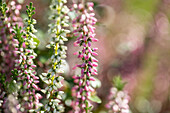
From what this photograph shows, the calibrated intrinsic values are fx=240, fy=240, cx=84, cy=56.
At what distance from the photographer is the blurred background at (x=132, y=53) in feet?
3.52

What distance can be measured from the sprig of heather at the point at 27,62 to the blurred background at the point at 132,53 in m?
0.18

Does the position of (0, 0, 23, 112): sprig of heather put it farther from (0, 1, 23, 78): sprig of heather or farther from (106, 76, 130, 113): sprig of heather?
(106, 76, 130, 113): sprig of heather

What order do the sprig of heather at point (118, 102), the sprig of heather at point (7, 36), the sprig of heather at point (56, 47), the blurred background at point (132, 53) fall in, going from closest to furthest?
the sprig of heather at point (56, 47) < the sprig of heather at point (7, 36) < the sprig of heather at point (118, 102) < the blurred background at point (132, 53)

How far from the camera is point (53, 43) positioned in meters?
0.61

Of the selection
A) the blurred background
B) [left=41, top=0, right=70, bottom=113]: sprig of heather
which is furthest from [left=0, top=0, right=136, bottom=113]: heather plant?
the blurred background

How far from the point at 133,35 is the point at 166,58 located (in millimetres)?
358

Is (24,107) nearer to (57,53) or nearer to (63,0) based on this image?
(57,53)

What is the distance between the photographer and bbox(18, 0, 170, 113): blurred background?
3.52 ft

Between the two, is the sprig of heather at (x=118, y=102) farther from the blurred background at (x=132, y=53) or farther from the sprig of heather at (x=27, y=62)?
the sprig of heather at (x=27, y=62)

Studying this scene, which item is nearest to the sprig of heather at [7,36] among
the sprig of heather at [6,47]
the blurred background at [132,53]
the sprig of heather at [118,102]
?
the sprig of heather at [6,47]

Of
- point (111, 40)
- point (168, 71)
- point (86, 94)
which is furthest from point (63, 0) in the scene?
point (111, 40)

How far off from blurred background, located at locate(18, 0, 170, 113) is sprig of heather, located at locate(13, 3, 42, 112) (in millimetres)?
179

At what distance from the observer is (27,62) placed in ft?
2.09

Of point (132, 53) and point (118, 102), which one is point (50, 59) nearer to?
point (118, 102)
